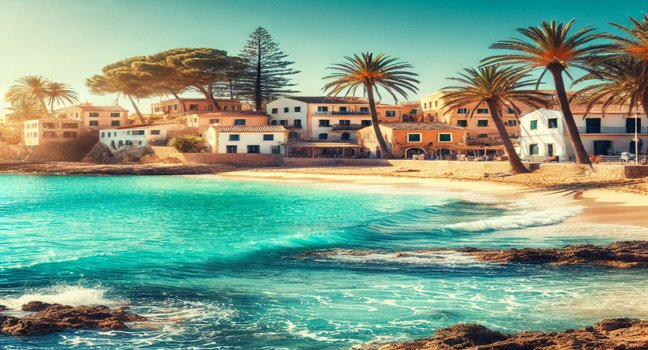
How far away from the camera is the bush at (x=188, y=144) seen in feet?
259

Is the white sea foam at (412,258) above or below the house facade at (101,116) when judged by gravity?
below

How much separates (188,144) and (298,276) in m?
65.6

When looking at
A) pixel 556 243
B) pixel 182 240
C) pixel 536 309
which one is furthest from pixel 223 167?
pixel 536 309

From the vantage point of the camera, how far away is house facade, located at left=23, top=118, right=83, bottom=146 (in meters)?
93.2

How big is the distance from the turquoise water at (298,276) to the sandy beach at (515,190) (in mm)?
1921

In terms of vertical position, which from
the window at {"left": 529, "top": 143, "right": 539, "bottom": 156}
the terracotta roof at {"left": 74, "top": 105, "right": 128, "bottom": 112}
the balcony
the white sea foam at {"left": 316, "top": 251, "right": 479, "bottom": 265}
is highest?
the terracotta roof at {"left": 74, "top": 105, "right": 128, "bottom": 112}

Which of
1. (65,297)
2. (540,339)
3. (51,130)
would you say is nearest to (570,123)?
(540,339)

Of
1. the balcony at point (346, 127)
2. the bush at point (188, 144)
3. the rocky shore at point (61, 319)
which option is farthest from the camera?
the balcony at point (346, 127)

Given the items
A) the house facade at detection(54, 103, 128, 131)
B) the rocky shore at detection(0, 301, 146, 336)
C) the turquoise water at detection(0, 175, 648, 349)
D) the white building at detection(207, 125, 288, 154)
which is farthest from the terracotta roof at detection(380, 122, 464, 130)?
the rocky shore at detection(0, 301, 146, 336)

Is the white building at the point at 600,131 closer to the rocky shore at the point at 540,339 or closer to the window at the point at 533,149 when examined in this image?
the window at the point at 533,149

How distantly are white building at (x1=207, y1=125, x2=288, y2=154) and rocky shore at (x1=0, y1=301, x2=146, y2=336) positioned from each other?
6551cm

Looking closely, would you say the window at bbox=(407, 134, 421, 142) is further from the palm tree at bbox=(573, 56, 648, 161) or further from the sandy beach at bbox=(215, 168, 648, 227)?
the palm tree at bbox=(573, 56, 648, 161)

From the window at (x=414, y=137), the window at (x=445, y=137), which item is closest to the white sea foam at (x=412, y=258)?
the window at (x=414, y=137)

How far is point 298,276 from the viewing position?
16.5m
